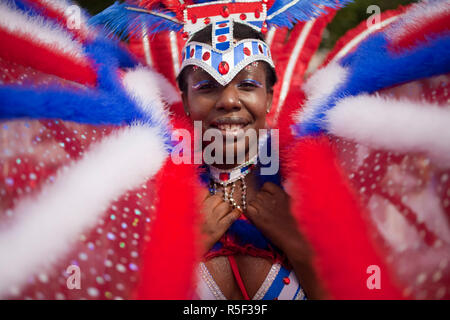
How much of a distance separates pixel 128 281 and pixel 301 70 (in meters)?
1.74

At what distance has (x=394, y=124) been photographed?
1.38 metres

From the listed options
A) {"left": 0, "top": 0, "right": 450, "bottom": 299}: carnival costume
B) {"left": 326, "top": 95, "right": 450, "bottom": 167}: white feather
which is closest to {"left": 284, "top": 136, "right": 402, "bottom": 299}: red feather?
{"left": 0, "top": 0, "right": 450, "bottom": 299}: carnival costume

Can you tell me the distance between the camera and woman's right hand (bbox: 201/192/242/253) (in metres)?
1.57

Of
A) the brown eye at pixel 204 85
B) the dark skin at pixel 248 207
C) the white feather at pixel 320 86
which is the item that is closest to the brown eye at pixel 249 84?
the dark skin at pixel 248 207

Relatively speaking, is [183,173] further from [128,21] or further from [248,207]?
[128,21]

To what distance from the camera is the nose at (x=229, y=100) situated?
1.69 meters

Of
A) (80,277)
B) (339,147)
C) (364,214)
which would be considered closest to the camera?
(80,277)

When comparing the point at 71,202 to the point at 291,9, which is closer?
the point at 71,202

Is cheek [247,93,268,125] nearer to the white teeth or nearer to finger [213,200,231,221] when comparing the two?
the white teeth

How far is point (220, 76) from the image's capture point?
1.69 m

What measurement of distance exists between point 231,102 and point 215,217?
1.55 ft

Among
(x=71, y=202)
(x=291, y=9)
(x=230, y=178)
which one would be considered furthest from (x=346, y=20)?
(x=71, y=202)

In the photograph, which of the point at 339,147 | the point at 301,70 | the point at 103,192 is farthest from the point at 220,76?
the point at 301,70
